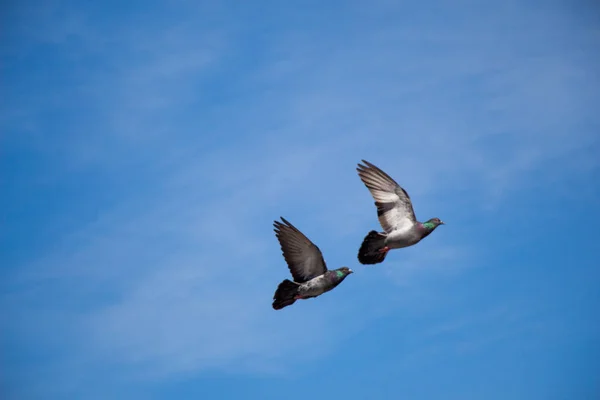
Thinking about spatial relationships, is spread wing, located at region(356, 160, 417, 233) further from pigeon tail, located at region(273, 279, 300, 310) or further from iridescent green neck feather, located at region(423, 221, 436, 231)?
pigeon tail, located at region(273, 279, 300, 310)

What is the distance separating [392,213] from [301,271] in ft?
13.2

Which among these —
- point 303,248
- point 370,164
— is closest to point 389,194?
point 370,164

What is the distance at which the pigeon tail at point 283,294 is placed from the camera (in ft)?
78.6

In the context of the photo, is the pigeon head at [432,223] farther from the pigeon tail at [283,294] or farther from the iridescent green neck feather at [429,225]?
the pigeon tail at [283,294]

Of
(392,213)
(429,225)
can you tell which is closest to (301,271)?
(392,213)

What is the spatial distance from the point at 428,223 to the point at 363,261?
3133 millimetres

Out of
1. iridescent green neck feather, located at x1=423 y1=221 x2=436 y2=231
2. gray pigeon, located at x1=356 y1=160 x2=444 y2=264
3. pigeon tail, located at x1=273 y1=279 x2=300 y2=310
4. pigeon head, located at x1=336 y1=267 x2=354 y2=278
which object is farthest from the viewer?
iridescent green neck feather, located at x1=423 y1=221 x2=436 y2=231

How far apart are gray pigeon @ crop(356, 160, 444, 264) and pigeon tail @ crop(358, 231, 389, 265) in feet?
0.13

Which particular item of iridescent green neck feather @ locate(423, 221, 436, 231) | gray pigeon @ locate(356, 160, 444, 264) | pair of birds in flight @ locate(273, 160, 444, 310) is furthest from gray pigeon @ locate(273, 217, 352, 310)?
iridescent green neck feather @ locate(423, 221, 436, 231)

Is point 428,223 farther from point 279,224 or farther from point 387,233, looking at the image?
point 279,224

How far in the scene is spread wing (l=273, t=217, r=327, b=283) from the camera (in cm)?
2431

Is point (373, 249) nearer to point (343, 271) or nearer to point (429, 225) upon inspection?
point (343, 271)

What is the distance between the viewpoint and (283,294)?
24.0m

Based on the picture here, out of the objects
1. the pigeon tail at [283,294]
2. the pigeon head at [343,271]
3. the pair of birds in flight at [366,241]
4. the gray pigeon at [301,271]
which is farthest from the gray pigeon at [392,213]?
the pigeon tail at [283,294]
